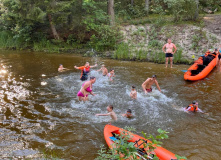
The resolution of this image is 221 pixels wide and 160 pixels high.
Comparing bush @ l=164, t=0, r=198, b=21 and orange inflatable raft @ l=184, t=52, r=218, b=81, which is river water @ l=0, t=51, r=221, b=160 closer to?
orange inflatable raft @ l=184, t=52, r=218, b=81

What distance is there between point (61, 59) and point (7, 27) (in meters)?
11.6

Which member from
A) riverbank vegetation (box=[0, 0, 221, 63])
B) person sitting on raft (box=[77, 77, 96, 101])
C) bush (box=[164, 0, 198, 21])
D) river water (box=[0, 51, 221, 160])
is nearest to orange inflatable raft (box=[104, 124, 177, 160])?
river water (box=[0, 51, 221, 160])

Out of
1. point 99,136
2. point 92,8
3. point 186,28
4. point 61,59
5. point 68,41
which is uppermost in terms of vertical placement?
point 92,8

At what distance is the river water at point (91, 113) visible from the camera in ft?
15.3

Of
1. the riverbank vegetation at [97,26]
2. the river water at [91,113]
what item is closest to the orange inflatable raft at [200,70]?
the river water at [91,113]

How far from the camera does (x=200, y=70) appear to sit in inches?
400

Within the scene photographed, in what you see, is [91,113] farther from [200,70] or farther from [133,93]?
[200,70]

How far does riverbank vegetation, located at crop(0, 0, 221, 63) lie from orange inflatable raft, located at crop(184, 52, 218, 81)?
70.0 inches

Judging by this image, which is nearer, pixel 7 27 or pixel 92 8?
pixel 92 8

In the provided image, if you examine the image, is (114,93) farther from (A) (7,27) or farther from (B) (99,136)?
(A) (7,27)

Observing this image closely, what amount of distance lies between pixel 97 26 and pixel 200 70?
9.95m

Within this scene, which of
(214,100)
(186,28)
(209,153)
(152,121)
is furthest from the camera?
(186,28)

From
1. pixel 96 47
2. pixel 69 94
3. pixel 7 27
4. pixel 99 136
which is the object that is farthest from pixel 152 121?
pixel 7 27

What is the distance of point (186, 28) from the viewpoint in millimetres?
15523
